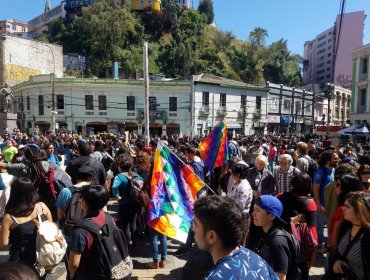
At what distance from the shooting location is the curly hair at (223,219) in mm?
1771

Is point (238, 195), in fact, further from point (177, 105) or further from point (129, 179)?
point (177, 105)

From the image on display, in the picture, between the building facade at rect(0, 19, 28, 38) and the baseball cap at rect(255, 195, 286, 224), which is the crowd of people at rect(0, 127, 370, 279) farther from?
the building facade at rect(0, 19, 28, 38)

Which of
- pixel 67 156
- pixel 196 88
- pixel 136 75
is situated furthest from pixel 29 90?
pixel 67 156

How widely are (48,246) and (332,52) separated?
51.1m

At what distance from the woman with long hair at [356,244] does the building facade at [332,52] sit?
50098 mm

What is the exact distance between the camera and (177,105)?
1364 inches

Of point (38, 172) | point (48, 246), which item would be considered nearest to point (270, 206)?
point (48, 246)

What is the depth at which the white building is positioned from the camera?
111 ft

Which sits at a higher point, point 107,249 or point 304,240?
point 107,249

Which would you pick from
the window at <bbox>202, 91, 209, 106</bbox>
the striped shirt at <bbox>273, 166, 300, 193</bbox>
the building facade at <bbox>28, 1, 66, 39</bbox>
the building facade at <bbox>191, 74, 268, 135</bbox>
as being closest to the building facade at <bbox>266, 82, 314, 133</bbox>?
the building facade at <bbox>191, 74, 268, 135</bbox>

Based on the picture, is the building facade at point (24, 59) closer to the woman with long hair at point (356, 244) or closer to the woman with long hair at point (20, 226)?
the woman with long hair at point (20, 226)

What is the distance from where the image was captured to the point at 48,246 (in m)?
2.65

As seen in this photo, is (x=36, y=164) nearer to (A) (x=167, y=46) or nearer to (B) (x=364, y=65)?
(B) (x=364, y=65)

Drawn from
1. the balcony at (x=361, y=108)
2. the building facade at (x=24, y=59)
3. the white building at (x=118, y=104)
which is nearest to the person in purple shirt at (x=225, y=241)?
the white building at (x=118, y=104)
